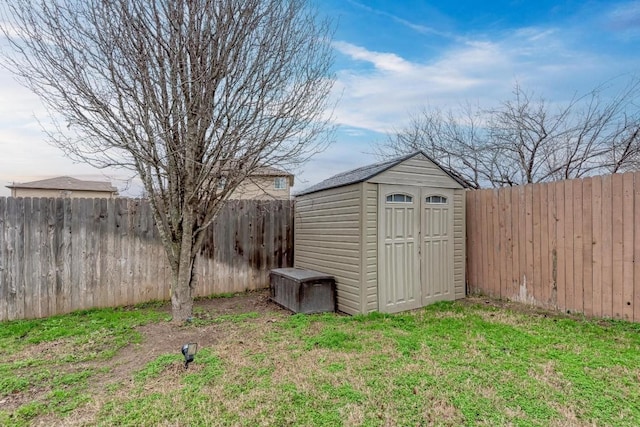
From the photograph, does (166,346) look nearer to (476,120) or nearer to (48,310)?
(48,310)

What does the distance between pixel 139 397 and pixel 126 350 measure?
44.9 inches

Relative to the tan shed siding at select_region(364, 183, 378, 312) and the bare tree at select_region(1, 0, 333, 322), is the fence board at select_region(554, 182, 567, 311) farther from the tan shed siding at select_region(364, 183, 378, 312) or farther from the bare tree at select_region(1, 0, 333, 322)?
the bare tree at select_region(1, 0, 333, 322)

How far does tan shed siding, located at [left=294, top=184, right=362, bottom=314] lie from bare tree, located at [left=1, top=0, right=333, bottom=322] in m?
1.19

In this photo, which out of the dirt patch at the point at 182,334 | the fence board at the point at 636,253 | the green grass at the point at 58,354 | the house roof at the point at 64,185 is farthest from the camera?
the house roof at the point at 64,185

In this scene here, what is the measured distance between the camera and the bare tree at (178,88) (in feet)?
11.4

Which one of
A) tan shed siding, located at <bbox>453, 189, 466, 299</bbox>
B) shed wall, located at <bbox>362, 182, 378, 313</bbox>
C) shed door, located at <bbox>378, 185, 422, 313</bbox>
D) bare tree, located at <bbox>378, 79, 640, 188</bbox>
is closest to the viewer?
shed wall, located at <bbox>362, 182, 378, 313</bbox>

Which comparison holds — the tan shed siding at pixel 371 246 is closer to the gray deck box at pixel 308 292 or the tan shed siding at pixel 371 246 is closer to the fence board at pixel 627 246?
the gray deck box at pixel 308 292

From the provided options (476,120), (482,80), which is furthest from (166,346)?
(476,120)

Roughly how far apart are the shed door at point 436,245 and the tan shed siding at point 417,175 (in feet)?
0.44

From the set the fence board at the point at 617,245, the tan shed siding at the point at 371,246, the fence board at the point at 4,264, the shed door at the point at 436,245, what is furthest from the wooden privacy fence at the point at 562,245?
the fence board at the point at 4,264

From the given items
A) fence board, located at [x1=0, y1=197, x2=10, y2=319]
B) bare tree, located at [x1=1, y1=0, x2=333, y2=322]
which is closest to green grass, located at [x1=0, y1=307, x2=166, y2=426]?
fence board, located at [x1=0, y1=197, x2=10, y2=319]

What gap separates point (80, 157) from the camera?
3.83m

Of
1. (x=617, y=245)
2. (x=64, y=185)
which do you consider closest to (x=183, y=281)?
(x=617, y=245)

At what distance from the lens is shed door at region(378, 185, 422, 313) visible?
182 inches
